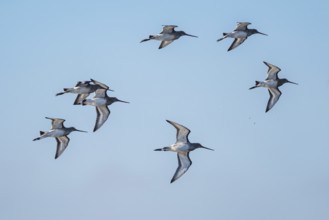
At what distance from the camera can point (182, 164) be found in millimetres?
46594

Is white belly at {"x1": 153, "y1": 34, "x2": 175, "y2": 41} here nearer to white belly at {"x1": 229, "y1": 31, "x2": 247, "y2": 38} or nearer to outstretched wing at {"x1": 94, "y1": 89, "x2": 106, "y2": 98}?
white belly at {"x1": 229, "y1": 31, "x2": 247, "y2": 38}

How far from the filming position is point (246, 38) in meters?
55.0

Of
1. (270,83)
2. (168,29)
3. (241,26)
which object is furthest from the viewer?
(241,26)

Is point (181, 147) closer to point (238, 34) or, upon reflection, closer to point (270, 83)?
point (270, 83)

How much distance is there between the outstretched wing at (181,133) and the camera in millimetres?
45931

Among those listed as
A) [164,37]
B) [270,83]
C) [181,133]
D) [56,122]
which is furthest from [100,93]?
[270,83]

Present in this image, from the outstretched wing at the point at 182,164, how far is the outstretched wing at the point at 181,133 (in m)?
0.89

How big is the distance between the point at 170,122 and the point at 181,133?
1879mm

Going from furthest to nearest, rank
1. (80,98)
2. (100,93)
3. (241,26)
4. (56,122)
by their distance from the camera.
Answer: (241,26), (80,98), (56,122), (100,93)

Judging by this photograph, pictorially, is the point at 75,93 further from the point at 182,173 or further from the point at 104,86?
the point at 182,173

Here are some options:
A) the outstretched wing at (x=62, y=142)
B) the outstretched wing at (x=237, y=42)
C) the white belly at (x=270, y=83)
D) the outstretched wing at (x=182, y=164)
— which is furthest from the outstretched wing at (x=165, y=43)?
the outstretched wing at (x=182, y=164)

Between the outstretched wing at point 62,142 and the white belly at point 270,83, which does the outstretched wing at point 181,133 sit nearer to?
the white belly at point 270,83

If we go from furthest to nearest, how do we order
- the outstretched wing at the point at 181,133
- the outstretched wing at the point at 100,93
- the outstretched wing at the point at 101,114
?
the outstretched wing at the point at 100,93 < the outstretched wing at the point at 101,114 < the outstretched wing at the point at 181,133

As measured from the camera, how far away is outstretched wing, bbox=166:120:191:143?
4593cm
